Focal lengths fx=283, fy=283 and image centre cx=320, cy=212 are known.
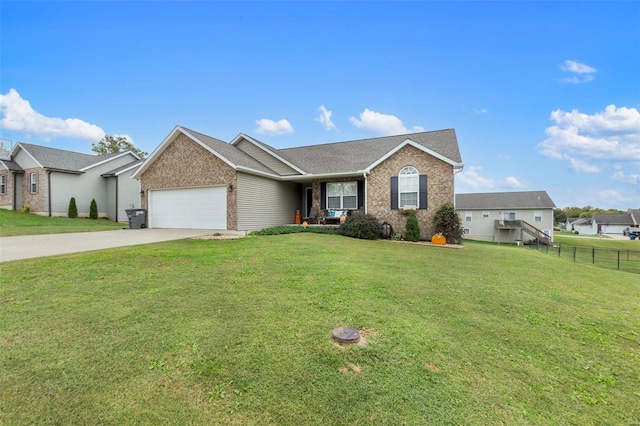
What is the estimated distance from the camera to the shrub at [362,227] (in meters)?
13.0

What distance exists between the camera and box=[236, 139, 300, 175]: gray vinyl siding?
56.5 ft

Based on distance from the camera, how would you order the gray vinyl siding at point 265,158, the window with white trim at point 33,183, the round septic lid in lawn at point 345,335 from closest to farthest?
the round septic lid in lawn at point 345,335 < the gray vinyl siding at point 265,158 < the window with white trim at point 33,183

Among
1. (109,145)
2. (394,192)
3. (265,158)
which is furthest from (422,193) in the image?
(109,145)

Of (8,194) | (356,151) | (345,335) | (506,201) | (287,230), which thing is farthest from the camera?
(506,201)

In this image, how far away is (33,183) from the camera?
824 inches

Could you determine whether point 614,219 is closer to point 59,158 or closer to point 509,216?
point 509,216

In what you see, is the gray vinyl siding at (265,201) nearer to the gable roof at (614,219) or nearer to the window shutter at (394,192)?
the window shutter at (394,192)

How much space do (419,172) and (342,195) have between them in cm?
438

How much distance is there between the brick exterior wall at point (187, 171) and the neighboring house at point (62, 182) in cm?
758

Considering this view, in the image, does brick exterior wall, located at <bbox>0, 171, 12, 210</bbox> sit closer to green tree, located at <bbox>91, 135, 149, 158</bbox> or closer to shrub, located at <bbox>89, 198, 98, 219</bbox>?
shrub, located at <bbox>89, 198, 98, 219</bbox>

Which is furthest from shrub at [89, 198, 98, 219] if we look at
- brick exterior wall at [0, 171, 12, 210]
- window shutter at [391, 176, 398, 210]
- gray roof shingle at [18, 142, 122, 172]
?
window shutter at [391, 176, 398, 210]

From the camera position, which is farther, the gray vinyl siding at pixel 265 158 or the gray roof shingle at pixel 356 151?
the gray vinyl siding at pixel 265 158

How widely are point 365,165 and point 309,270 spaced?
1105 centimetres

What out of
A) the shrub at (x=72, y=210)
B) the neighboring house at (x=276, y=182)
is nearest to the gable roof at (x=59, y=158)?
the shrub at (x=72, y=210)
